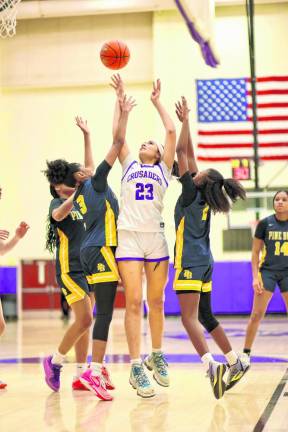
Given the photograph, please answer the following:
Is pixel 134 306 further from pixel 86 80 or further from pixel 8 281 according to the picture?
pixel 86 80

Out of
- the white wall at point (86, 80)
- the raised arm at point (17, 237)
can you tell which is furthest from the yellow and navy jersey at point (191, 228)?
the white wall at point (86, 80)

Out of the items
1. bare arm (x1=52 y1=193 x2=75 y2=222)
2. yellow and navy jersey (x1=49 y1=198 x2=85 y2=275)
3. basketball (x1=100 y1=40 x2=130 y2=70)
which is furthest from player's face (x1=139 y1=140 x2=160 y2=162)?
basketball (x1=100 y1=40 x2=130 y2=70)

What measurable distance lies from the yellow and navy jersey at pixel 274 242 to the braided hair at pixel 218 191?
1.81m

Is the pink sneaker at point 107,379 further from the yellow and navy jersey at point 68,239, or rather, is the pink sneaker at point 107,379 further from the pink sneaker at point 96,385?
the yellow and navy jersey at point 68,239

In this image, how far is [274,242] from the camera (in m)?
8.27

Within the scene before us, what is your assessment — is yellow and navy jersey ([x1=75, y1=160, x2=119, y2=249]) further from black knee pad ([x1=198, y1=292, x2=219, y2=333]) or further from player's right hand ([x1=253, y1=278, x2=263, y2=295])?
player's right hand ([x1=253, y1=278, x2=263, y2=295])

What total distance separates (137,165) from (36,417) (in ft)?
6.98

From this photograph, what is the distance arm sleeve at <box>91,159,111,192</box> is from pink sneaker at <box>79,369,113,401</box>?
1.41 m

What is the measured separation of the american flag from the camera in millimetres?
18328

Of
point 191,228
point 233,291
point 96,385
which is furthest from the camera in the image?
point 233,291

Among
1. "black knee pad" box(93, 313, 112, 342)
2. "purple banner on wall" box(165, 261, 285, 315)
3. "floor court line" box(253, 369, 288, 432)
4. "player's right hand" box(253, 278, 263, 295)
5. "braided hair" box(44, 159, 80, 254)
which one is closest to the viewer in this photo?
"floor court line" box(253, 369, 288, 432)

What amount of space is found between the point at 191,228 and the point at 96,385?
1.44m

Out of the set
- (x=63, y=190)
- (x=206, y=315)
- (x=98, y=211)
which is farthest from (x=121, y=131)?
(x=206, y=315)

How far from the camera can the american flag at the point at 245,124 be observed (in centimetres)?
1833
